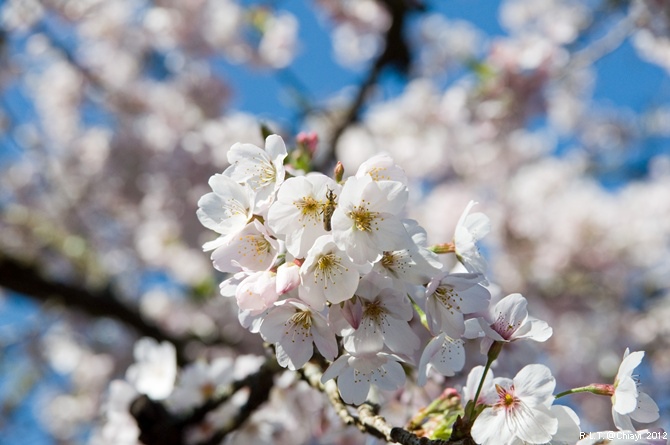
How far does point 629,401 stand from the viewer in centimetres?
98

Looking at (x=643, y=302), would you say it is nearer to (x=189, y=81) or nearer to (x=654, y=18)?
(x=654, y=18)

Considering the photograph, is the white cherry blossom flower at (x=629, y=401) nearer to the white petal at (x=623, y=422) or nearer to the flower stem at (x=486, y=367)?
the white petal at (x=623, y=422)

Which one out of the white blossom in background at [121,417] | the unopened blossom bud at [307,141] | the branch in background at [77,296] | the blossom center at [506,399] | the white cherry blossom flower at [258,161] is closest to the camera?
the blossom center at [506,399]

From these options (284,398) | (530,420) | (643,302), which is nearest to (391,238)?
(530,420)

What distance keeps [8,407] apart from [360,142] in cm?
434

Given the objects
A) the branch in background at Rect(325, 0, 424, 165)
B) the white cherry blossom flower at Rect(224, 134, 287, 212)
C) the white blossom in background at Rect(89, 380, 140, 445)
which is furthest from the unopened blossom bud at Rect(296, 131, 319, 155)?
the branch in background at Rect(325, 0, 424, 165)

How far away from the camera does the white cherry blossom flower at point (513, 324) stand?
41.5 inches

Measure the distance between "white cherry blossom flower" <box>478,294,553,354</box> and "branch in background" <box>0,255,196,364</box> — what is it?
3.32 m

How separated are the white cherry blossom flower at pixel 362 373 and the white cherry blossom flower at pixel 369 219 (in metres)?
0.19

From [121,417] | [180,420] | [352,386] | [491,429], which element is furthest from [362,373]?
[121,417]

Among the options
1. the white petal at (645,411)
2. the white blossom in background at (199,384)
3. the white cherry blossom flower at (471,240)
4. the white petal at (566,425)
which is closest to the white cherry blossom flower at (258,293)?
the white cherry blossom flower at (471,240)

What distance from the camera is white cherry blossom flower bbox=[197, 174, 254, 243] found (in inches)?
43.1

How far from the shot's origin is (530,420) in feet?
3.18

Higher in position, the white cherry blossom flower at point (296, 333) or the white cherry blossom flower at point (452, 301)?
the white cherry blossom flower at point (452, 301)
